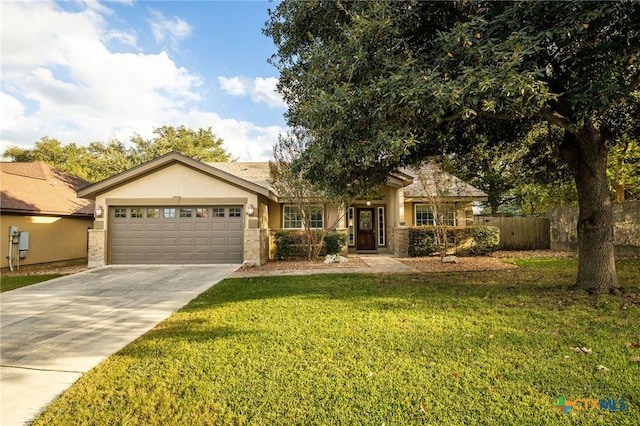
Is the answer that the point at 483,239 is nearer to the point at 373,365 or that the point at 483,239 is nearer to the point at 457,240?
the point at 457,240

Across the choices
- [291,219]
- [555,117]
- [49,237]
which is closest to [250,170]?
[291,219]

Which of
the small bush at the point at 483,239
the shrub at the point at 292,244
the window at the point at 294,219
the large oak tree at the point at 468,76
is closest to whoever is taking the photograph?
the large oak tree at the point at 468,76

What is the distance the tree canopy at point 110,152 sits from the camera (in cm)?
2828

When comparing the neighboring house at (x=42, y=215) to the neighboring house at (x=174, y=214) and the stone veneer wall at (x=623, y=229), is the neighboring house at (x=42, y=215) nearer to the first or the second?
the neighboring house at (x=174, y=214)

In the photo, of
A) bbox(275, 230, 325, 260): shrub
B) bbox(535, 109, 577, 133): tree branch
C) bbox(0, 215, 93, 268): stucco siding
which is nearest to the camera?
bbox(535, 109, 577, 133): tree branch

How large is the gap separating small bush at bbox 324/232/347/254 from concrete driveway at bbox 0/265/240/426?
4.85 m

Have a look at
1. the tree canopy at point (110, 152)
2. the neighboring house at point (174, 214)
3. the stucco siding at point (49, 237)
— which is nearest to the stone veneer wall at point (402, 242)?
the neighboring house at point (174, 214)

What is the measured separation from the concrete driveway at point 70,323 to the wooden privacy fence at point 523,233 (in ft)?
44.6

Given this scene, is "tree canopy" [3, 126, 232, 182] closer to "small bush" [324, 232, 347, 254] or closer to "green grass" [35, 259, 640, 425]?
"small bush" [324, 232, 347, 254]

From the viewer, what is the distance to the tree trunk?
21.0ft

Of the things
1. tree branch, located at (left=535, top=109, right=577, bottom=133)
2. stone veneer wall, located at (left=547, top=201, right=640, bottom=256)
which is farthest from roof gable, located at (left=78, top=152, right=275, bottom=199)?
stone veneer wall, located at (left=547, top=201, right=640, bottom=256)

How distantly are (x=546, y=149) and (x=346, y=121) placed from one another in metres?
7.14

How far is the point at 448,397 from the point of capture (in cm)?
288

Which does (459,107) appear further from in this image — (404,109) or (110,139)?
(110,139)
